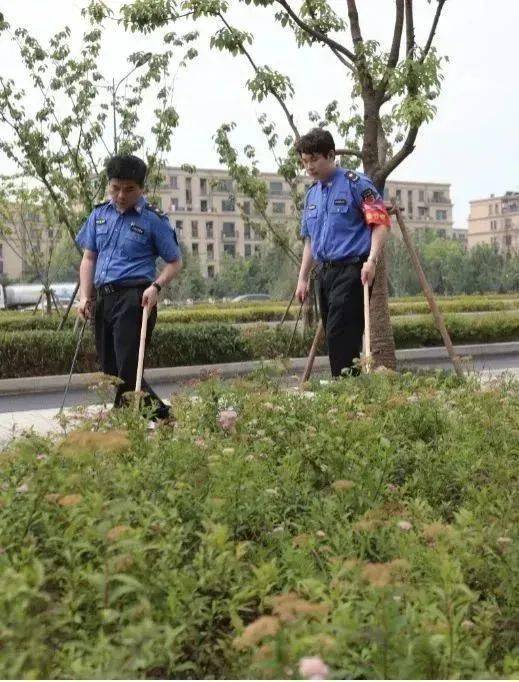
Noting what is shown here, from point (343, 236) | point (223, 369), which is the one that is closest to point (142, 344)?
point (343, 236)

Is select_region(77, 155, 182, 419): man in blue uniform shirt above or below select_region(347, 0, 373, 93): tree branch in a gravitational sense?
below

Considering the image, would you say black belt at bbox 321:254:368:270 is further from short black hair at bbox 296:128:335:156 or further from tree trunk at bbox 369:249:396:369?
tree trunk at bbox 369:249:396:369

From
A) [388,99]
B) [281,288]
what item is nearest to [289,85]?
[388,99]

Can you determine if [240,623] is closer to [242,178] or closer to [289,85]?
[289,85]

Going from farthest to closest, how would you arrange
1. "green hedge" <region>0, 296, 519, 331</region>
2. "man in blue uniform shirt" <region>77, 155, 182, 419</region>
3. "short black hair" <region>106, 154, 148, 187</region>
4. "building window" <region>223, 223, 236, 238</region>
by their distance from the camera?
"building window" <region>223, 223, 236, 238</region>
"green hedge" <region>0, 296, 519, 331</region>
"man in blue uniform shirt" <region>77, 155, 182, 419</region>
"short black hair" <region>106, 154, 148, 187</region>

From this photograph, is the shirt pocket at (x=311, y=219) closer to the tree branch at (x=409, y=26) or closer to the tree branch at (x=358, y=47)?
the tree branch at (x=358, y=47)

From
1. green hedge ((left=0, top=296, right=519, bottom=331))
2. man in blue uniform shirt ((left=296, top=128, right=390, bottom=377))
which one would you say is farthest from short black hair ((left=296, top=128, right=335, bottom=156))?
green hedge ((left=0, top=296, right=519, bottom=331))

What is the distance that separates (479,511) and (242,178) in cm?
1424

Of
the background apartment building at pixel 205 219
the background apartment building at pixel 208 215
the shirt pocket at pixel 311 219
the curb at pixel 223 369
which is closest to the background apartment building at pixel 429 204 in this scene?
the background apartment building at pixel 208 215

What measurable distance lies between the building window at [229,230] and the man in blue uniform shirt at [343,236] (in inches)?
4005

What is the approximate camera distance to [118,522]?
8.88 feet

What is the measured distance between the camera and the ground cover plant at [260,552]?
2104 mm

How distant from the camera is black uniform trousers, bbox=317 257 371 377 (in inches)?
259

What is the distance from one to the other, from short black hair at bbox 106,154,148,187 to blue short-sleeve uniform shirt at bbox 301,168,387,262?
128 cm
